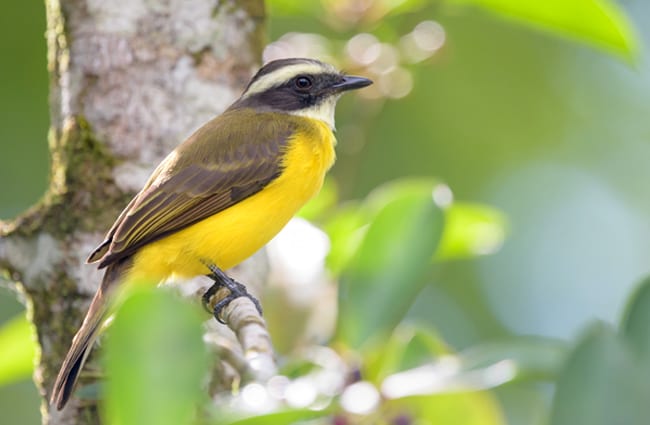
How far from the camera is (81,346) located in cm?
303

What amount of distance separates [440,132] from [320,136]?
12.0ft

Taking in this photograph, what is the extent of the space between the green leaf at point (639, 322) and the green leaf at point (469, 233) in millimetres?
1702

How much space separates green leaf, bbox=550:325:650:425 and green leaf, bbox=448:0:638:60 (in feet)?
6.83

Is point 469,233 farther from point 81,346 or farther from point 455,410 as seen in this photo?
point 81,346

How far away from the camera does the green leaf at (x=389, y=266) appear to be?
3.01 metres

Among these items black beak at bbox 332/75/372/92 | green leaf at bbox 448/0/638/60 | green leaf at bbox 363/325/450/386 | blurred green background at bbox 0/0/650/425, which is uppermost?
blurred green background at bbox 0/0/650/425


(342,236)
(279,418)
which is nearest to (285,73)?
(342,236)

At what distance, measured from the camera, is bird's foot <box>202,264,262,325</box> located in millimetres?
3443

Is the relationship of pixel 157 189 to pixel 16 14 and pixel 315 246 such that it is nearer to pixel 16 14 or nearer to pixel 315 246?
pixel 315 246

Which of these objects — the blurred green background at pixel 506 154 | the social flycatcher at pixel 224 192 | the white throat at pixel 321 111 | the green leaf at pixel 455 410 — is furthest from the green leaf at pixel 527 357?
the blurred green background at pixel 506 154

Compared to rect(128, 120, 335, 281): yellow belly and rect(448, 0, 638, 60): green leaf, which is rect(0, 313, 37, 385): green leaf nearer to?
rect(128, 120, 335, 281): yellow belly

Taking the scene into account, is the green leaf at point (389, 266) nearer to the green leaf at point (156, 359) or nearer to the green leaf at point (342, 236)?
the green leaf at point (342, 236)

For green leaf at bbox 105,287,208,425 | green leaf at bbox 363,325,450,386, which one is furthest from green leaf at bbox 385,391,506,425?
green leaf at bbox 105,287,208,425

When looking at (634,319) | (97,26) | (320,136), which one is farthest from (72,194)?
(634,319)
